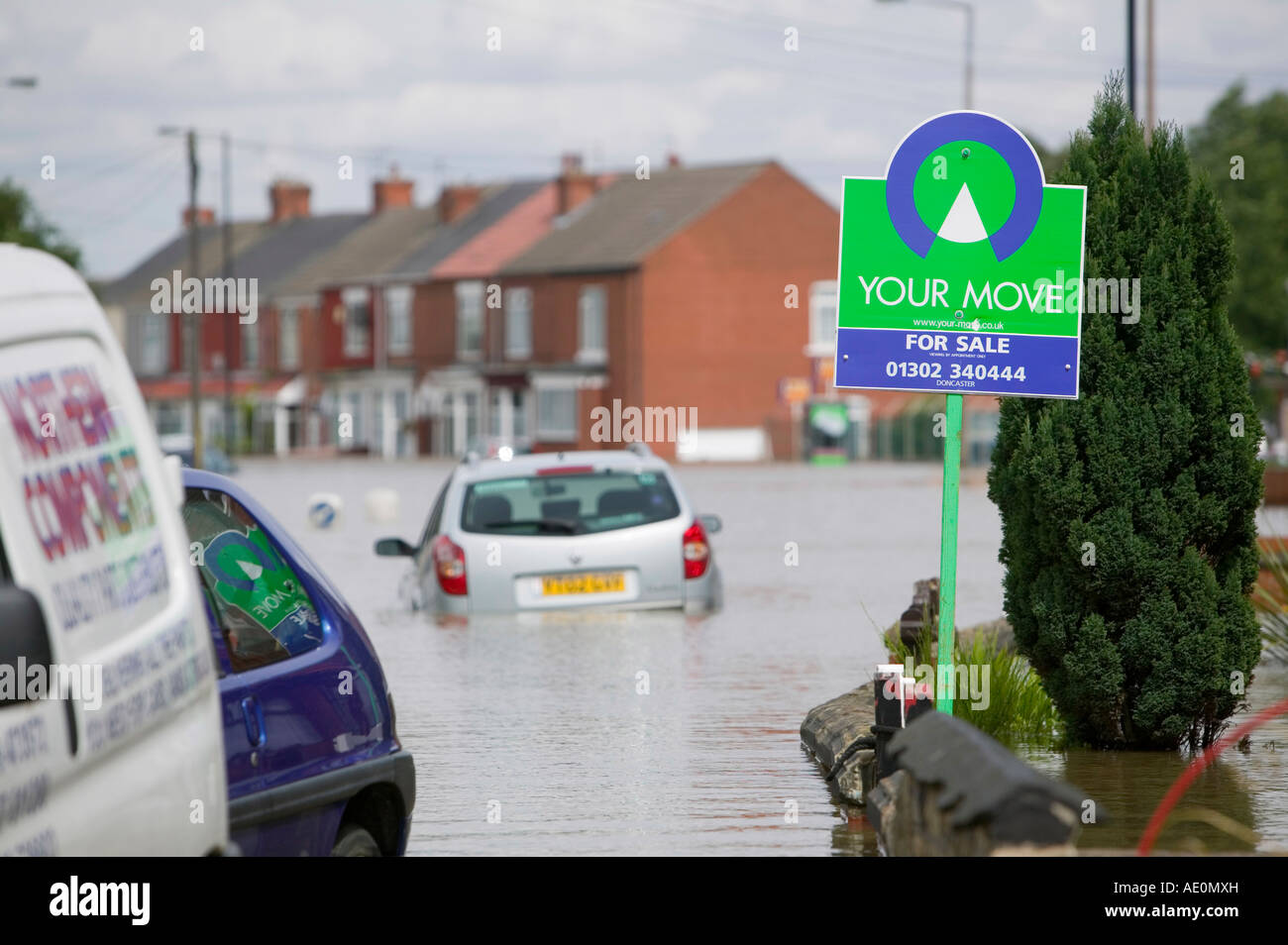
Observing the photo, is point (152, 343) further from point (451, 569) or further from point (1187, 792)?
point (1187, 792)

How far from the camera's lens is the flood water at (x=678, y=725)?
838 cm

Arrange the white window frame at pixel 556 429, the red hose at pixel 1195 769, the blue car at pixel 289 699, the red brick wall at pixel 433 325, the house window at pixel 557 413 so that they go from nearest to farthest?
the red hose at pixel 1195 769, the blue car at pixel 289 699, the white window frame at pixel 556 429, the house window at pixel 557 413, the red brick wall at pixel 433 325

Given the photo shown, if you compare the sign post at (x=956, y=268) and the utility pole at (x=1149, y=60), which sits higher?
the utility pole at (x=1149, y=60)

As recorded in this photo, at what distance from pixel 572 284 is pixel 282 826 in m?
68.5

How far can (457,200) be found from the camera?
281ft

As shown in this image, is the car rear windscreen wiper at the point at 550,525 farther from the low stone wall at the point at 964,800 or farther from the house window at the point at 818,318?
the house window at the point at 818,318

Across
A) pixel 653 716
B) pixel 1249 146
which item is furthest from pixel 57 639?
pixel 1249 146

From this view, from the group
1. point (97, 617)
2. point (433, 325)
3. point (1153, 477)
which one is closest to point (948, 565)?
point (1153, 477)

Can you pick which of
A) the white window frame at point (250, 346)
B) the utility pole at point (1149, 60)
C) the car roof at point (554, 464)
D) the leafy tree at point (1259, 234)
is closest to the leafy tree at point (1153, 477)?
the car roof at point (554, 464)

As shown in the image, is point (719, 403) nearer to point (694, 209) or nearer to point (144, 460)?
point (694, 209)

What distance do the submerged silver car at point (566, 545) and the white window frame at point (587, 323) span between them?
183ft

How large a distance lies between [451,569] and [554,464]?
1.08m

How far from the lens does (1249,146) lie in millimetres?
87000

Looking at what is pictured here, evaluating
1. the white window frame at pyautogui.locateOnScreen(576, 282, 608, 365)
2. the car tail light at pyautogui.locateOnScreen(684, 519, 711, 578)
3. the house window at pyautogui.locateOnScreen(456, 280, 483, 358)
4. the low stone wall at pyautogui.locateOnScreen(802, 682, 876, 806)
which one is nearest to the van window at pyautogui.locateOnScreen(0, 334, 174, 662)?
the low stone wall at pyautogui.locateOnScreen(802, 682, 876, 806)
